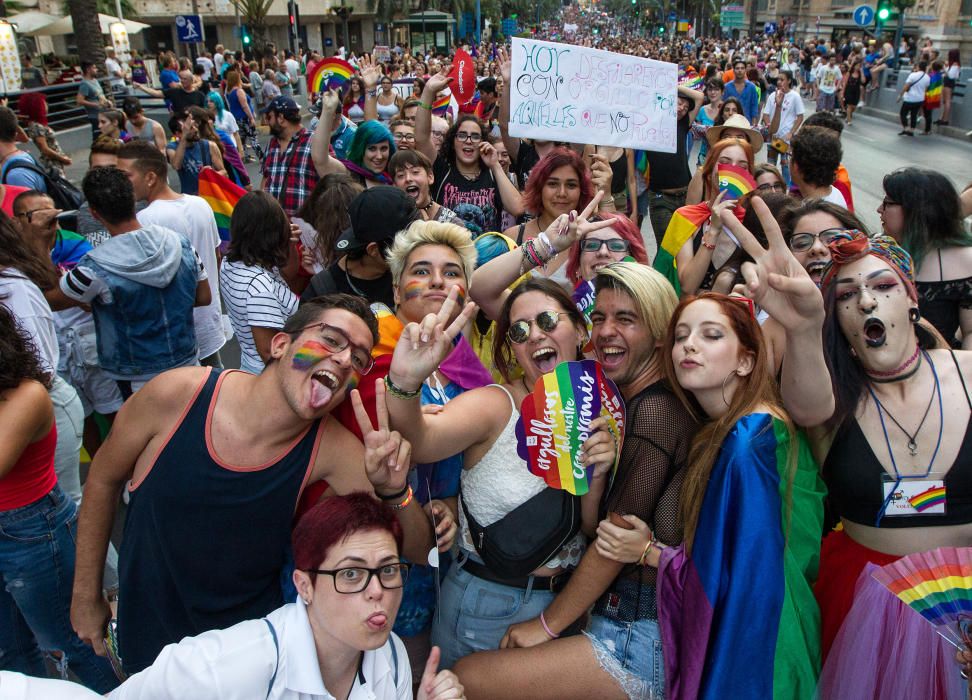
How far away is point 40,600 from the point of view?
2605mm

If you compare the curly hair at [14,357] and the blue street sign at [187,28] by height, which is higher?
the blue street sign at [187,28]

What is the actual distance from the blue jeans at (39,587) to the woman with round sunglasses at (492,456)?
1435mm

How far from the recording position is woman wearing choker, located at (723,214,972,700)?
1.93m

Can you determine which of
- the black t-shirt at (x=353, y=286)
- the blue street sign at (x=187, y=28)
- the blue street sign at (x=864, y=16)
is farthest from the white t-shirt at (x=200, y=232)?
the blue street sign at (x=864, y=16)

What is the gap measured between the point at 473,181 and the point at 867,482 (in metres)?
3.95

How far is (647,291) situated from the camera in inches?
96.3

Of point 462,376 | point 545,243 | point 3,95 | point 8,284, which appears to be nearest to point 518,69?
point 545,243

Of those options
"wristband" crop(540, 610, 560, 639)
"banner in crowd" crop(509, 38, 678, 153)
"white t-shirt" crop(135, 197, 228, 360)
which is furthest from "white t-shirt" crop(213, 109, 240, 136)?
"wristband" crop(540, 610, 560, 639)

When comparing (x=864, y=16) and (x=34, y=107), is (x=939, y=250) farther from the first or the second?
(x=864, y=16)

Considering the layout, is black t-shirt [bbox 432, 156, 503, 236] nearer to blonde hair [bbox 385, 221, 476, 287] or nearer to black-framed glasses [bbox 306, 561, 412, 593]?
blonde hair [bbox 385, 221, 476, 287]

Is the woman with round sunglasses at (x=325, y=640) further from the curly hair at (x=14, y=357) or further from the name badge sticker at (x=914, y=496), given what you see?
the name badge sticker at (x=914, y=496)

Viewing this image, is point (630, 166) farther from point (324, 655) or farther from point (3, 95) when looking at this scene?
point (3, 95)

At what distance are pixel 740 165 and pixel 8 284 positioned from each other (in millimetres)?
4040

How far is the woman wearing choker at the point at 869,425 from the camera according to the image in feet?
6.33
